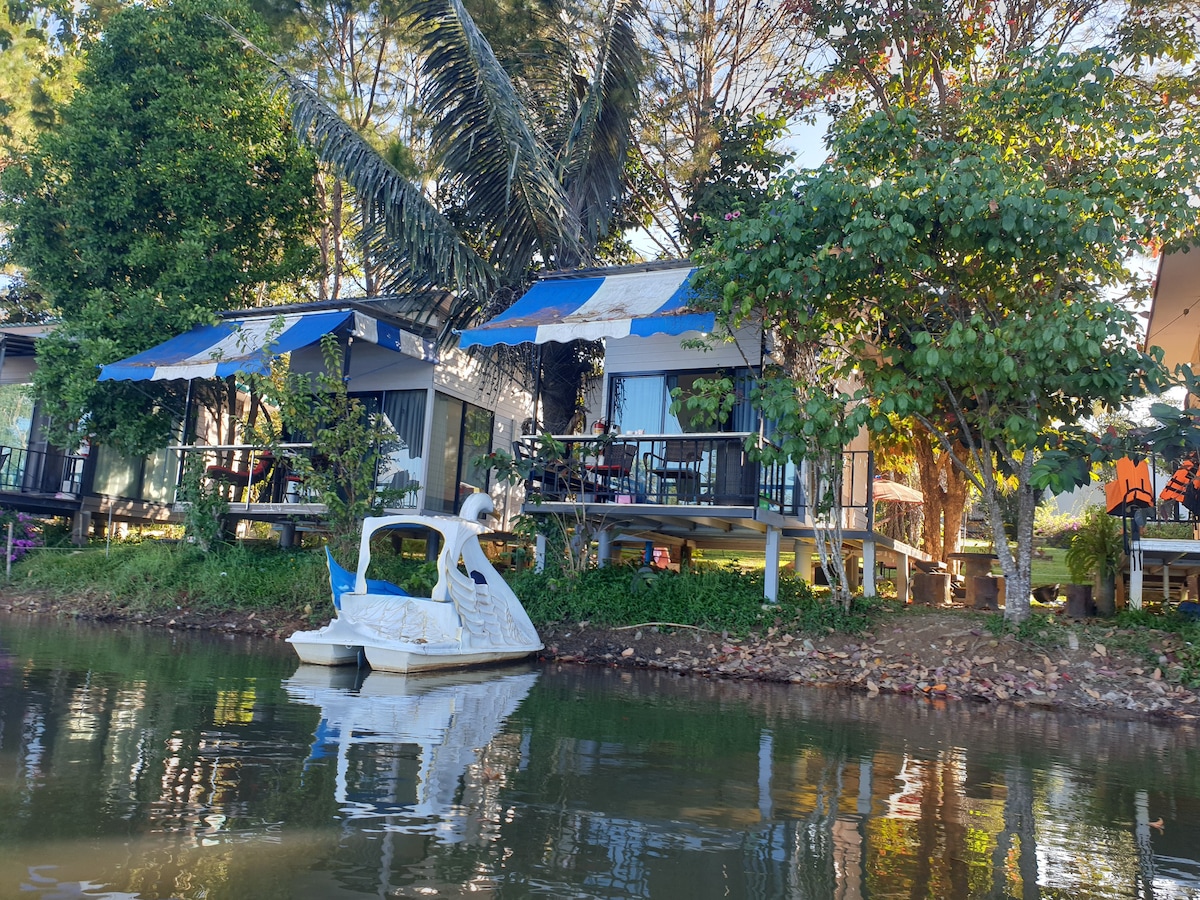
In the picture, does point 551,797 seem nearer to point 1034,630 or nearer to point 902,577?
point 1034,630

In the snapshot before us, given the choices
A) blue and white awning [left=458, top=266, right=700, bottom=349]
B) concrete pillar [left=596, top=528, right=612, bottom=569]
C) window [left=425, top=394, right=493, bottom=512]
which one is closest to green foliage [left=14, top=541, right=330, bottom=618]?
window [left=425, top=394, right=493, bottom=512]

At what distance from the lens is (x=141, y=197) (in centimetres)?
1938

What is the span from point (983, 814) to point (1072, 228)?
844cm

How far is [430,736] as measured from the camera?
7328mm

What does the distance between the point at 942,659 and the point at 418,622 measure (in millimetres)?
6469

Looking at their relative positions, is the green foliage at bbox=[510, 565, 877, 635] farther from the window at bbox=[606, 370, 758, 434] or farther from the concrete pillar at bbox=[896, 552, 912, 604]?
the concrete pillar at bbox=[896, 552, 912, 604]

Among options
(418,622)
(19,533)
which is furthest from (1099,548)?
(19,533)

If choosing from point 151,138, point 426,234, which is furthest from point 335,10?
point 426,234

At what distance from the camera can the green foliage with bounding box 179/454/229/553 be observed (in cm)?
1734

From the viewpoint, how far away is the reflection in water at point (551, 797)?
420 cm

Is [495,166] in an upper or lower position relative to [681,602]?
upper

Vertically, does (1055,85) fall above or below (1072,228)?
above

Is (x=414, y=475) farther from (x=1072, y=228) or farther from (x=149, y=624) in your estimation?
(x=1072, y=228)

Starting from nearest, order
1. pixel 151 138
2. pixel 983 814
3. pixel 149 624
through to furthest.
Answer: pixel 983 814 < pixel 149 624 < pixel 151 138
